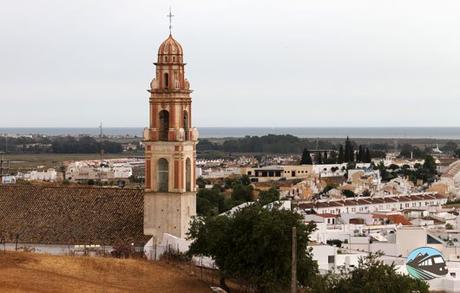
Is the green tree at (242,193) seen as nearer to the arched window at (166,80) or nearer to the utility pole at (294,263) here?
the arched window at (166,80)

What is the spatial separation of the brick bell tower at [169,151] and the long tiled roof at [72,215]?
0.94m

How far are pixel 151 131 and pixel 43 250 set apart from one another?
547 cm

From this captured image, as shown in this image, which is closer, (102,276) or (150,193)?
(102,276)

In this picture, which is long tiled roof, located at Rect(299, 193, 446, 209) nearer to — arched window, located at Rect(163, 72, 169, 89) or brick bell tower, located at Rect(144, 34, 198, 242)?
brick bell tower, located at Rect(144, 34, 198, 242)

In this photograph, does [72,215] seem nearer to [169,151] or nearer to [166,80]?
[169,151]

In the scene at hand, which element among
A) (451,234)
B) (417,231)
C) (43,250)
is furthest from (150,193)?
(451,234)

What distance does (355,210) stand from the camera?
82.6 metres

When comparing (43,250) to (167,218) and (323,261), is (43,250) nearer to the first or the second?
(167,218)

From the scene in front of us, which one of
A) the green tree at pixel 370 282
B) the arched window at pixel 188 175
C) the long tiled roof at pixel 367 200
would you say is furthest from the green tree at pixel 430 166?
the green tree at pixel 370 282

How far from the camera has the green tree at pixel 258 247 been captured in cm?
3600

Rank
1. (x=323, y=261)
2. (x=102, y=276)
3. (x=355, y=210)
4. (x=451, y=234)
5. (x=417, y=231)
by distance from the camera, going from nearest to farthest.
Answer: (x=102, y=276) → (x=323, y=261) → (x=417, y=231) → (x=451, y=234) → (x=355, y=210)

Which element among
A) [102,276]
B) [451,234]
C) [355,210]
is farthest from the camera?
[355,210]

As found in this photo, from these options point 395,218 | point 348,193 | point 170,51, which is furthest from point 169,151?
point 348,193

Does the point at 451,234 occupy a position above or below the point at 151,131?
below
